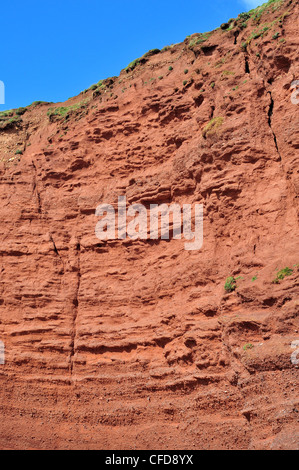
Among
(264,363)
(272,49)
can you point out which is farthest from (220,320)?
(272,49)

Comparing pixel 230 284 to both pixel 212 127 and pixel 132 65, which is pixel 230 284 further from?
pixel 132 65

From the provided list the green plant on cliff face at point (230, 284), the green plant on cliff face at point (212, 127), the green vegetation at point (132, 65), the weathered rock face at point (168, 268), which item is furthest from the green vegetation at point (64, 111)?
the green plant on cliff face at point (230, 284)

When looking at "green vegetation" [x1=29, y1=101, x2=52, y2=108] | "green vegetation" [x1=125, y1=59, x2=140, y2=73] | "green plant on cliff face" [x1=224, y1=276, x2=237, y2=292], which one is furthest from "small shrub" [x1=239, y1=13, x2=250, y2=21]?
"green vegetation" [x1=29, y1=101, x2=52, y2=108]

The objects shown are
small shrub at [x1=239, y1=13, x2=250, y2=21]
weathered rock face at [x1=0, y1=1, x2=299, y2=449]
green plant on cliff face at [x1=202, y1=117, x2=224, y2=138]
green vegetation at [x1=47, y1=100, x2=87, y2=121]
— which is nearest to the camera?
weathered rock face at [x1=0, y1=1, x2=299, y2=449]

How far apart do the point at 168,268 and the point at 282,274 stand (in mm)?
4624

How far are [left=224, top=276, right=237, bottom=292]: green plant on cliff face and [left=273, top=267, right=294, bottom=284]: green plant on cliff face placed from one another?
4.46 feet

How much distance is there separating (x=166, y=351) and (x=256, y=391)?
12.7 feet

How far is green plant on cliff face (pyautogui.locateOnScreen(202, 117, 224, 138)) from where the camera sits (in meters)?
15.2

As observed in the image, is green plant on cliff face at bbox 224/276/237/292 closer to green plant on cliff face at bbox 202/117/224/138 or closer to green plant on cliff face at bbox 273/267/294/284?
green plant on cliff face at bbox 273/267/294/284

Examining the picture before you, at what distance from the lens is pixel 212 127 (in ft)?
50.5

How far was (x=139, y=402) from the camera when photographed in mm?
13750

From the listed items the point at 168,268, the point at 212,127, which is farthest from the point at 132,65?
the point at 168,268

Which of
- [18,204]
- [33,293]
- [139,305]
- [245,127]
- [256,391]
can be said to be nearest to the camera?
[256,391]

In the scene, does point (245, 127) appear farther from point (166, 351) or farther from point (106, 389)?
point (106, 389)
